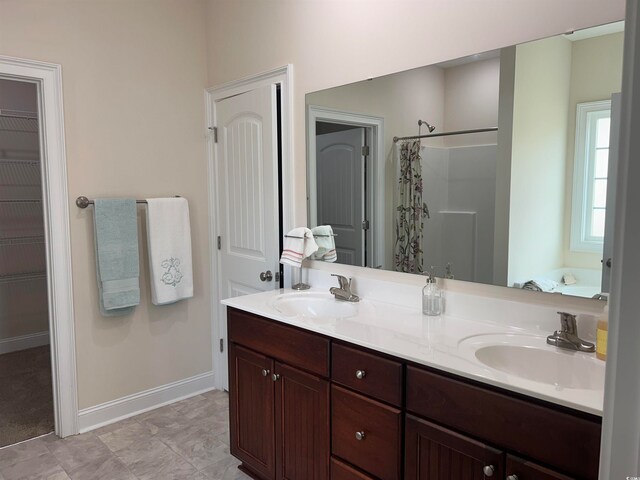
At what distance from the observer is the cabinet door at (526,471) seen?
1.18 metres

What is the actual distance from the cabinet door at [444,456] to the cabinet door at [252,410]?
2.50 feet

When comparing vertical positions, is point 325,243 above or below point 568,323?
above

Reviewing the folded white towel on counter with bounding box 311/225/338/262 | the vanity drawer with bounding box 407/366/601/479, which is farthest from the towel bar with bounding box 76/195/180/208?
the vanity drawer with bounding box 407/366/601/479

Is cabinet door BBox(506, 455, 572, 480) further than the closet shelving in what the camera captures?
No

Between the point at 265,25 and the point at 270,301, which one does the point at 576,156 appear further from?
the point at 265,25

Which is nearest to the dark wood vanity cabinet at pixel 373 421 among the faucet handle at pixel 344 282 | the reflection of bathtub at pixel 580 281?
the faucet handle at pixel 344 282

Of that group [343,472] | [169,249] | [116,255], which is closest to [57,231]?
[116,255]

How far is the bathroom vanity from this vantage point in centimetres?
120

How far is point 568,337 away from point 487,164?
27.5 inches

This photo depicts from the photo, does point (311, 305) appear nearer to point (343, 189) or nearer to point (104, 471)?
point (343, 189)

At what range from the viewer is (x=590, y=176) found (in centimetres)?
154

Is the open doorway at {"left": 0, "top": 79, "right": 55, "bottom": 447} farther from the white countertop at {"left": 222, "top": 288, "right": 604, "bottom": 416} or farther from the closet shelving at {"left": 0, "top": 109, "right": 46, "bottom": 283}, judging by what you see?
the white countertop at {"left": 222, "top": 288, "right": 604, "bottom": 416}

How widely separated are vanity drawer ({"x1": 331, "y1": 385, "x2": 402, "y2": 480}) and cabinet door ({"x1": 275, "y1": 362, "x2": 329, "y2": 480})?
0.06 m

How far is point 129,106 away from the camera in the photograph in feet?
9.32
